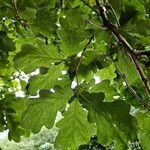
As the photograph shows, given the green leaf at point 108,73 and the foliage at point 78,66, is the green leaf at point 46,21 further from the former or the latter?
the green leaf at point 108,73

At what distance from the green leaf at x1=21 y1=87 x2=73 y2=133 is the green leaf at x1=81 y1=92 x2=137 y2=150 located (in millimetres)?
63

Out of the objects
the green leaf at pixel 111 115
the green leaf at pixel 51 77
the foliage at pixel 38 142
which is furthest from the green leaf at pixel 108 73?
the foliage at pixel 38 142

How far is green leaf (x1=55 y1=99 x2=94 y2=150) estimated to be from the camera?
0.96 m

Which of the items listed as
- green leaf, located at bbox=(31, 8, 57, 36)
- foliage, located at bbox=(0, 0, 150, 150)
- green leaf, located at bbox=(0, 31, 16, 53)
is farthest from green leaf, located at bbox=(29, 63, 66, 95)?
green leaf, located at bbox=(0, 31, 16, 53)

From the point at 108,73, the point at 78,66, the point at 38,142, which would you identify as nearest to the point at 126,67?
the point at 78,66

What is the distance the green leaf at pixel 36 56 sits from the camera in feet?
→ 3.11

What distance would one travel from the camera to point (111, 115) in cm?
88

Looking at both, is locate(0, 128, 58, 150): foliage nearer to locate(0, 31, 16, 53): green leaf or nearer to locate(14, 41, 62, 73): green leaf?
locate(0, 31, 16, 53): green leaf

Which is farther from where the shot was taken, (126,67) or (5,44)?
(5,44)

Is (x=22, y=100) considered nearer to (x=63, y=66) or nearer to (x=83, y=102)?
(x=63, y=66)

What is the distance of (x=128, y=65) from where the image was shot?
1064mm

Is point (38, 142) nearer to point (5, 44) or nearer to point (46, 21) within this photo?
point (5, 44)

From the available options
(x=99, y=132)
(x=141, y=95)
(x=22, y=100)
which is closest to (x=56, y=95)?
(x=99, y=132)

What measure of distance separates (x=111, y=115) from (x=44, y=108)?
18cm
